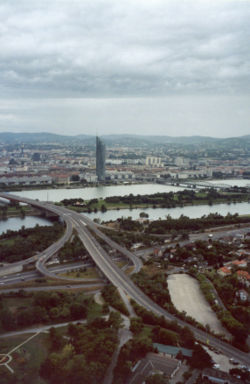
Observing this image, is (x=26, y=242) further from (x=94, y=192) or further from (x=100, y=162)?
(x=100, y=162)

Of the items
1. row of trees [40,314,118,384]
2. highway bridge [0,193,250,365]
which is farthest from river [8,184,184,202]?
row of trees [40,314,118,384]

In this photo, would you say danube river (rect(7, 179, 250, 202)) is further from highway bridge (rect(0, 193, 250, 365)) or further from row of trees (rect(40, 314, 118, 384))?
row of trees (rect(40, 314, 118, 384))

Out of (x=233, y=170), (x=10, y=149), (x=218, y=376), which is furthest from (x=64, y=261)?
(x=10, y=149)

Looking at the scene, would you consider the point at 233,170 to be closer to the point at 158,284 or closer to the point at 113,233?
the point at 113,233

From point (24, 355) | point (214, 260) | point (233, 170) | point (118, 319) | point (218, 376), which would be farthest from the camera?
point (233, 170)

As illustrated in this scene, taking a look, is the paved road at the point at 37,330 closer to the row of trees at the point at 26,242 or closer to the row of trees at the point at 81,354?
the row of trees at the point at 81,354

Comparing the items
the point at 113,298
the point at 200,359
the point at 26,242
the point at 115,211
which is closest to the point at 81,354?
the point at 200,359

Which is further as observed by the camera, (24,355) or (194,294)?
(194,294)

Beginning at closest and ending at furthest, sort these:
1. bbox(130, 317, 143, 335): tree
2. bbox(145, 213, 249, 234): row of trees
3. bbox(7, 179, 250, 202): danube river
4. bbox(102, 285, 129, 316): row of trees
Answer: bbox(130, 317, 143, 335): tree
bbox(102, 285, 129, 316): row of trees
bbox(145, 213, 249, 234): row of trees
bbox(7, 179, 250, 202): danube river

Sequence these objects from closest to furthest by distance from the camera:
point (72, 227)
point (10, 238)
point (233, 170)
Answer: point (10, 238) → point (72, 227) → point (233, 170)
